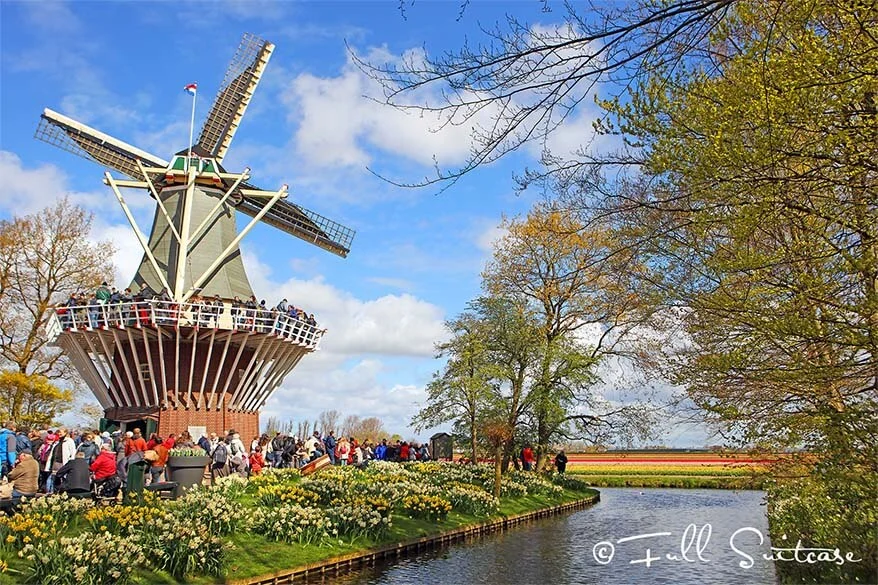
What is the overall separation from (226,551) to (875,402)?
25.8 ft

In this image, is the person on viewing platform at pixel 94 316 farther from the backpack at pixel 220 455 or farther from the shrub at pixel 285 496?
the shrub at pixel 285 496

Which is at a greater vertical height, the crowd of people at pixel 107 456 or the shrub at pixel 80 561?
the crowd of people at pixel 107 456

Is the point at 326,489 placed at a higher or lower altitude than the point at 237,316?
lower

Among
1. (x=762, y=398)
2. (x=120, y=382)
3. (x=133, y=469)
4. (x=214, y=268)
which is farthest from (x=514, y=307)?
(x=762, y=398)

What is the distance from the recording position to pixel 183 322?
77.7ft

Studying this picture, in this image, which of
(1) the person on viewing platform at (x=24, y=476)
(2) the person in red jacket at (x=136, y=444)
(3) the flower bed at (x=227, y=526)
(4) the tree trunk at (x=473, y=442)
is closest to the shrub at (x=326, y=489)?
(3) the flower bed at (x=227, y=526)

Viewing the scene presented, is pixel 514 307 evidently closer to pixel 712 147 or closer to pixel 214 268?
pixel 214 268

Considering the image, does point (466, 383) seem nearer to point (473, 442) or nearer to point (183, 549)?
point (473, 442)

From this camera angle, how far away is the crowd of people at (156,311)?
925 inches

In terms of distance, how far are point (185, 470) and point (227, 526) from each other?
342 centimetres

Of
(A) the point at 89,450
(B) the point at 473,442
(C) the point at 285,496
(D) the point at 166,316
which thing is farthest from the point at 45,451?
(B) the point at 473,442

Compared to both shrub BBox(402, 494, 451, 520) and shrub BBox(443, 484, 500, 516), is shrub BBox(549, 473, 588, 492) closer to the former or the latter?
shrub BBox(443, 484, 500, 516)

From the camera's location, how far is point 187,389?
Result: 2481cm

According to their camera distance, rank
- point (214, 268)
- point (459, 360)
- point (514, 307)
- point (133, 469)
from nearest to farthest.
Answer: point (133, 469)
point (459, 360)
point (514, 307)
point (214, 268)
